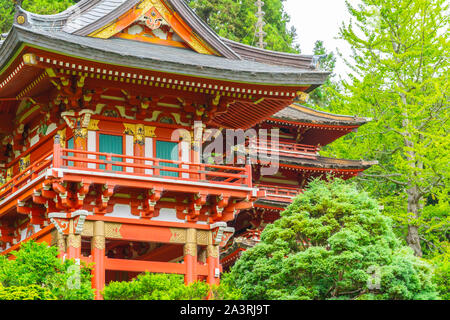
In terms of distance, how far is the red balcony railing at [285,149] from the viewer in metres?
34.8

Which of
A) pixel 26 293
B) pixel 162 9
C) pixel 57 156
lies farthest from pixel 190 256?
pixel 162 9

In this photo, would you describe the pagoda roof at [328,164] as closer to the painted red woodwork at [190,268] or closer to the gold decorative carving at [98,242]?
the painted red woodwork at [190,268]

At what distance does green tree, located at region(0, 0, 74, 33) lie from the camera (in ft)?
140

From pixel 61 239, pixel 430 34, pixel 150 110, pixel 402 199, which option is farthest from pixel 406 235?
pixel 61 239

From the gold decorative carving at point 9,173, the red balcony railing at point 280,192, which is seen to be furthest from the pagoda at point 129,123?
the red balcony railing at point 280,192

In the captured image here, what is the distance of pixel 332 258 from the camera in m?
19.5

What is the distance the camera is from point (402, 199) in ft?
120

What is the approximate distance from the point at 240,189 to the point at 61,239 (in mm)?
4925

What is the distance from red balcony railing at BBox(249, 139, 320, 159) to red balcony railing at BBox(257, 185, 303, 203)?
1.38 meters

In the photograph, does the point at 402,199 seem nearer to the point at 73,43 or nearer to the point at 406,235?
the point at 406,235

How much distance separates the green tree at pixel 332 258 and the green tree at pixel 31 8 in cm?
2505

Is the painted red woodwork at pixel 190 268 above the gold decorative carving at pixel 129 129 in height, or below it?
below

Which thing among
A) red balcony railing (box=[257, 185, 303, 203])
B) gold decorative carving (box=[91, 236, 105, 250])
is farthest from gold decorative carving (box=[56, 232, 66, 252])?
red balcony railing (box=[257, 185, 303, 203])
